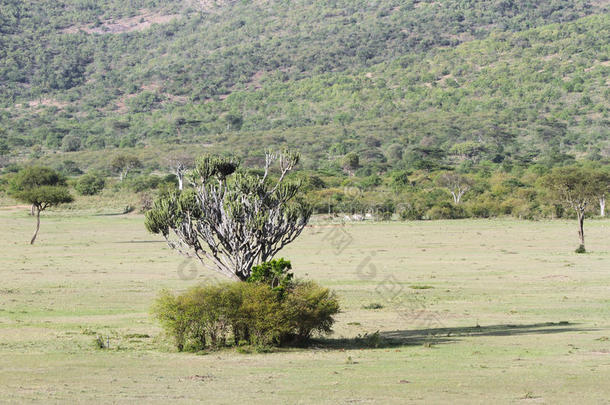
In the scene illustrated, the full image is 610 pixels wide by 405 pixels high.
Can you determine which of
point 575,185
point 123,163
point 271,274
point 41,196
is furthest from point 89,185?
point 271,274

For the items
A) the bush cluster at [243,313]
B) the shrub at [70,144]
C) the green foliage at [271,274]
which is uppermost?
the shrub at [70,144]

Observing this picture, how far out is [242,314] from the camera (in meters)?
18.4

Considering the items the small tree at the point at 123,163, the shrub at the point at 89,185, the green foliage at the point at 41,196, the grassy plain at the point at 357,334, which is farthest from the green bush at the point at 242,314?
the small tree at the point at 123,163

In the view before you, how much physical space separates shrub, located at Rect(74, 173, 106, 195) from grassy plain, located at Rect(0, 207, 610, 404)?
53688 mm

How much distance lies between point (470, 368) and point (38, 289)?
780 inches

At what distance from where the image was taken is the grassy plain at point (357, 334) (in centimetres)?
1421

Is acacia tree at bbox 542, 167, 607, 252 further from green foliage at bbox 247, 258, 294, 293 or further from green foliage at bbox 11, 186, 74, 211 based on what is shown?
green foliage at bbox 247, 258, 294, 293

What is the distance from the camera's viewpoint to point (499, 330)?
21766 millimetres

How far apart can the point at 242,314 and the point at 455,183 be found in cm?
→ 8251

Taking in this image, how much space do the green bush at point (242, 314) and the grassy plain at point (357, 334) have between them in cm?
50

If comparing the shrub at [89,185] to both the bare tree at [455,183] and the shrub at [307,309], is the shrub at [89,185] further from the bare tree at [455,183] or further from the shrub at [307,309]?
the shrub at [307,309]

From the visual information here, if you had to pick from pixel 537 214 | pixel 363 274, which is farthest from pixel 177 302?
pixel 537 214

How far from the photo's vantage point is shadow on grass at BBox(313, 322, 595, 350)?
19688mm

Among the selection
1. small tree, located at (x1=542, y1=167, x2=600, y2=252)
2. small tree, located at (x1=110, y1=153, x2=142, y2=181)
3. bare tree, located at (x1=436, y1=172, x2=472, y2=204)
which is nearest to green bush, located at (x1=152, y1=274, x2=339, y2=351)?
small tree, located at (x1=542, y1=167, x2=600, y2=252)
